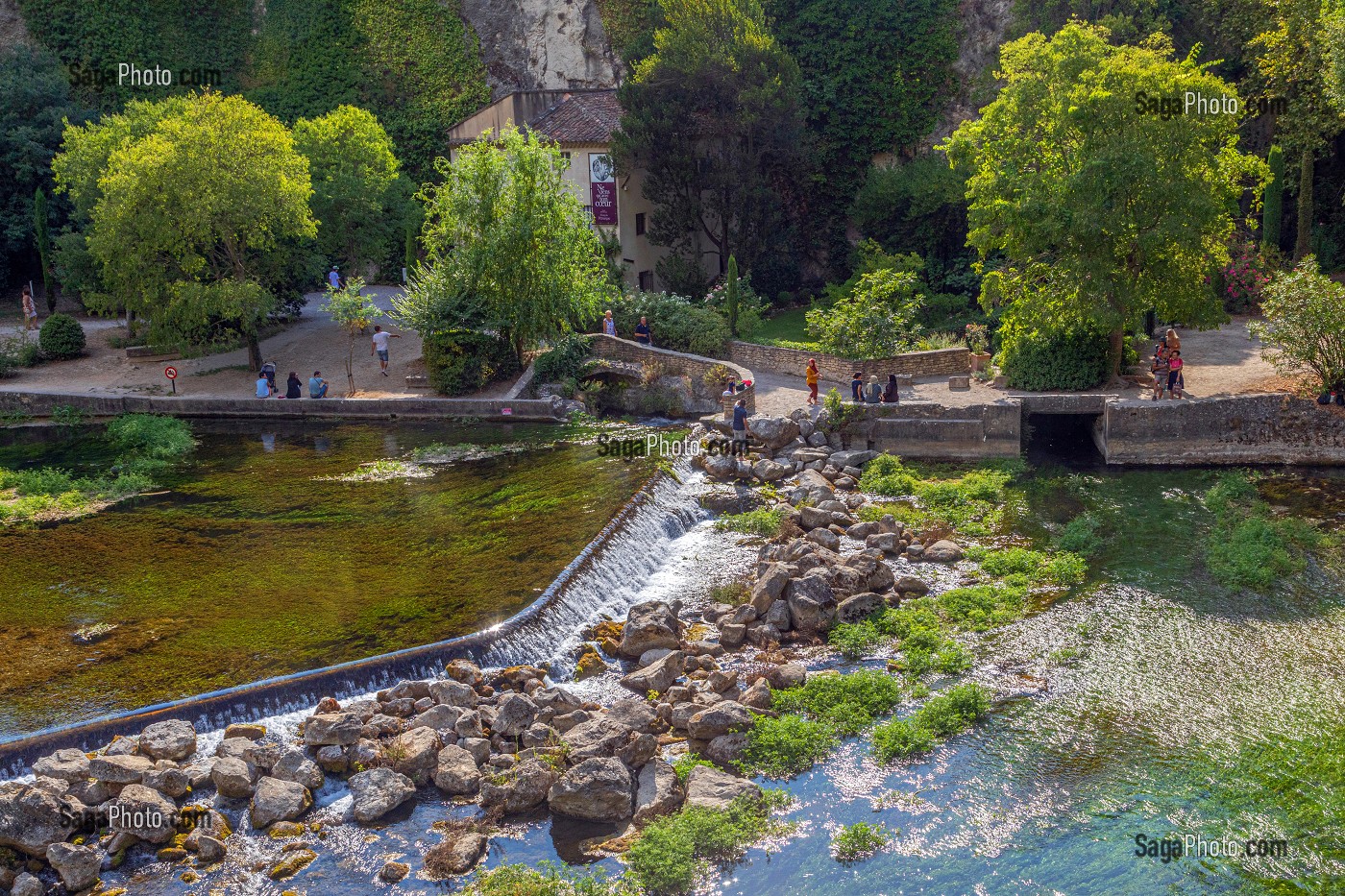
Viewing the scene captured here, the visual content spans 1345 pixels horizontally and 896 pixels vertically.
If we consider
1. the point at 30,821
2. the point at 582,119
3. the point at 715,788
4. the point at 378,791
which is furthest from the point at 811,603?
the point at 582,119

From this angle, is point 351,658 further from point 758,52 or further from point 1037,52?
point 758,52

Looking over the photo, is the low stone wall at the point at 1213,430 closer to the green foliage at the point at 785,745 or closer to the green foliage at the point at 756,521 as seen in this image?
the green foliage at the point at 756,521

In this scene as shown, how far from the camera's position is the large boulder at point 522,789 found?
14.1 meters

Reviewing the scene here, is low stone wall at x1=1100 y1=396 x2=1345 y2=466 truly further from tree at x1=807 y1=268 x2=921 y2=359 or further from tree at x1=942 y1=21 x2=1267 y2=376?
tree at x1=807 y1=268 x2=921 y2=359

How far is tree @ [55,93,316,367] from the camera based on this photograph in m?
32.6

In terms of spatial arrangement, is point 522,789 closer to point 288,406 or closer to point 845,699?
point 845,699

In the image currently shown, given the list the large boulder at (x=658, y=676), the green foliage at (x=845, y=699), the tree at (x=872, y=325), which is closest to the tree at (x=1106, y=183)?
the tree at (x=872, y=325)

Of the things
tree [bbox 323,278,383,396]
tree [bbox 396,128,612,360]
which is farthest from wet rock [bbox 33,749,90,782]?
tree [bbox 396,128,612,360]

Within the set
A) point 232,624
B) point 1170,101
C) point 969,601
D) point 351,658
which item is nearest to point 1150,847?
point 969,601

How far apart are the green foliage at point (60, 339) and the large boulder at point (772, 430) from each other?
23.2 metres

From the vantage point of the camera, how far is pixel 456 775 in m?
14.5

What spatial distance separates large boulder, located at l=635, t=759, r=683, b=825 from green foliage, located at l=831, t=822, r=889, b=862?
1932 millimetres

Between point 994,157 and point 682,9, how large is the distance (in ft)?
51.2

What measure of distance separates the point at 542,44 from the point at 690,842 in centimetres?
4150
